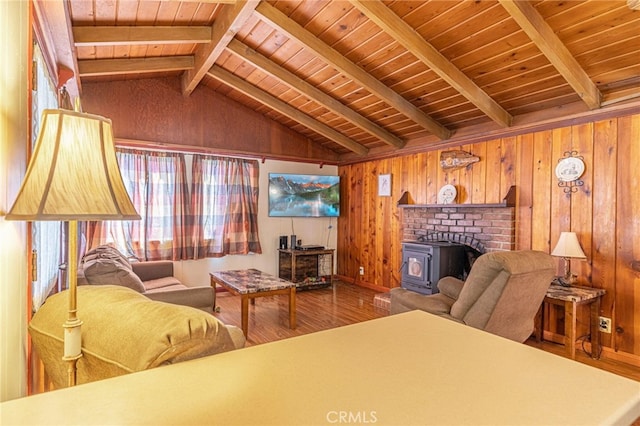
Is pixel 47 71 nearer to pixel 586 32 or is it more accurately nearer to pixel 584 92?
pixel 586 32

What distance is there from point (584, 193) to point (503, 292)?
72.6 inches

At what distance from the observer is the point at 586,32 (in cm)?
252

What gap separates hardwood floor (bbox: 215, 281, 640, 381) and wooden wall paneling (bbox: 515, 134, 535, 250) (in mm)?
1057

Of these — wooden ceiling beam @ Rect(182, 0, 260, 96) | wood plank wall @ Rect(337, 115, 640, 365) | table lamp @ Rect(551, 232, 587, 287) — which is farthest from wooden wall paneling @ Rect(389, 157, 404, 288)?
wooden ceiling beam @ Rect(182, 0, 260, 96)

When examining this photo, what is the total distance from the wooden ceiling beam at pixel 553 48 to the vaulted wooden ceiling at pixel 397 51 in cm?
1

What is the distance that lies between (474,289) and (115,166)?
2.13 meters

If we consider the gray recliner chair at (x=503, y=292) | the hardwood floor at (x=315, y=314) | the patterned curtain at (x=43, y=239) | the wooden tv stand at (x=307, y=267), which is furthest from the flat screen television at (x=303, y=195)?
the gray recliner chair at (x=503, y=292)

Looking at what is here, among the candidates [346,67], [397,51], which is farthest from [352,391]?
[346,67]

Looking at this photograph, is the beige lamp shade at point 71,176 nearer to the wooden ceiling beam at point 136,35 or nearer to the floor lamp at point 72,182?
the floor lamp at point 72,182

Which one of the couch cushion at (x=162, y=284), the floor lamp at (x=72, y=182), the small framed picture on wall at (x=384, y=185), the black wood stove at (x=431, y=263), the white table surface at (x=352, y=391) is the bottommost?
the couch cushion at (x=162, y=284)

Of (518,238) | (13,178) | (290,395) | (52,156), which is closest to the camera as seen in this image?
(290,395)

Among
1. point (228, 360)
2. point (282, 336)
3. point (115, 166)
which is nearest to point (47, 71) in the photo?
point (115, 166)

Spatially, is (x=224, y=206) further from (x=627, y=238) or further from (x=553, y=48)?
(x=627, y=238)

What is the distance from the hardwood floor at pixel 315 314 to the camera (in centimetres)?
318
